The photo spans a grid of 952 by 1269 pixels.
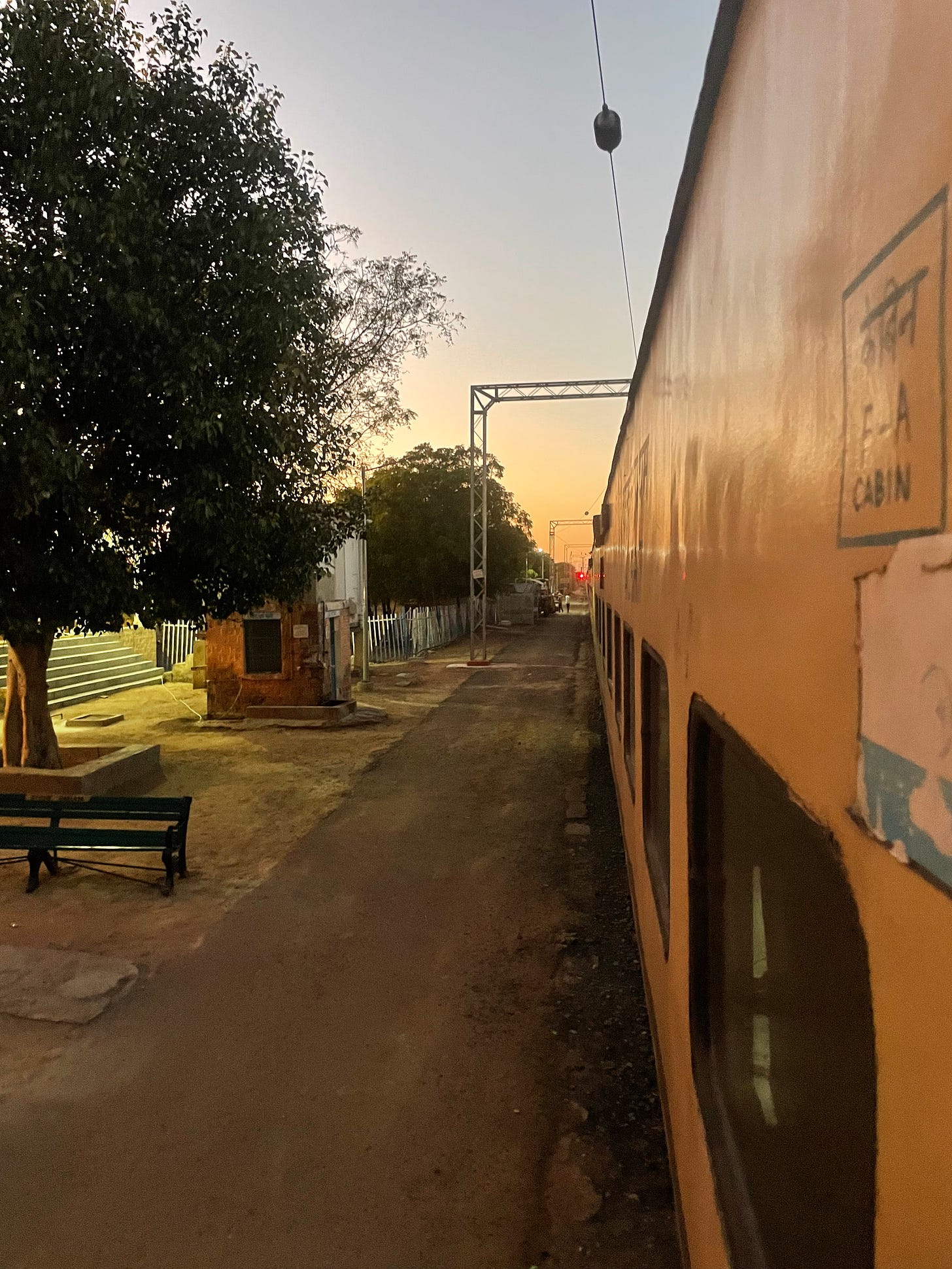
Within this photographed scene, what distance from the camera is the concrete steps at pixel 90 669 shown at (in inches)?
652

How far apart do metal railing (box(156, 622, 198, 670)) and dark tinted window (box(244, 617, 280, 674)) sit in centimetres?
728

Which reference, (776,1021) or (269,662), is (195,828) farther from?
Answer: (776,1021)

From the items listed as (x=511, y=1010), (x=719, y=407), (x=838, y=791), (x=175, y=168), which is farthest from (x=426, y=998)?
(x=175, y=168)

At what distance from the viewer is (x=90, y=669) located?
1814 centimetres

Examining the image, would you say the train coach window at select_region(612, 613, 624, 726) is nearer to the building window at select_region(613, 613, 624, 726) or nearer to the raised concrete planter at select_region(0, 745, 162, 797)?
the building window at select_region(613, 613, 624, 726)

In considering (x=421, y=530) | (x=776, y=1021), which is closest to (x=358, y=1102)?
(x=776, y=1021)

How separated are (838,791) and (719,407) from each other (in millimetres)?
1015

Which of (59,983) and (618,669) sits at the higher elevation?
(618,669)

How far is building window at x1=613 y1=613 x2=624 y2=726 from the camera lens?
247 inches

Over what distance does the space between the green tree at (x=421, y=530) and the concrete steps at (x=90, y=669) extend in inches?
563

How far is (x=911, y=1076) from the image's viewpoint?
0.69 metres

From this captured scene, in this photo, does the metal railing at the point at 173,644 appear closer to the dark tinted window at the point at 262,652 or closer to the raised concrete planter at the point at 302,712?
the dark tinted window at the point at 262,652

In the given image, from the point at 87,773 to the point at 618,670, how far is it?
18.5ft

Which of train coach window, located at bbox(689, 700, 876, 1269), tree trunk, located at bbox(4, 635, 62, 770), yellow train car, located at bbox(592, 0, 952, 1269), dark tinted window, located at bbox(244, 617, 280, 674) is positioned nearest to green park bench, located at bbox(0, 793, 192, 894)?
tree trunk, located at bbox(4, 635, 62, 770)
